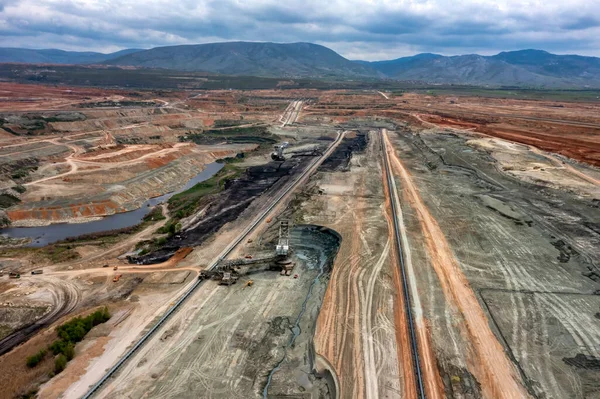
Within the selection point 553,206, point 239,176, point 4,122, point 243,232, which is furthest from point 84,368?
point 4,122

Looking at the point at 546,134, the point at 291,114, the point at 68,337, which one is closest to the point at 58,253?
the point at 68,337

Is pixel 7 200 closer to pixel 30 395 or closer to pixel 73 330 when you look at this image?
pixel 73 330

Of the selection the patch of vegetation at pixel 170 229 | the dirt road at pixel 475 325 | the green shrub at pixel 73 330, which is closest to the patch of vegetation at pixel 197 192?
the patch of vegetation at pixel 170 229

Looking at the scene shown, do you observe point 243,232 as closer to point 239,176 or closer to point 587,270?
point 239,176

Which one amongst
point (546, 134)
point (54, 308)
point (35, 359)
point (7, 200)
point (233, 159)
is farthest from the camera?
point (546, 134)

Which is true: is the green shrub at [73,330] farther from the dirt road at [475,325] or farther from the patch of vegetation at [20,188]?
the patch of vegetation at [20,188]

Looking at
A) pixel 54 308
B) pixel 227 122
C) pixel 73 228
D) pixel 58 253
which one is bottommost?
pixel 73 228
